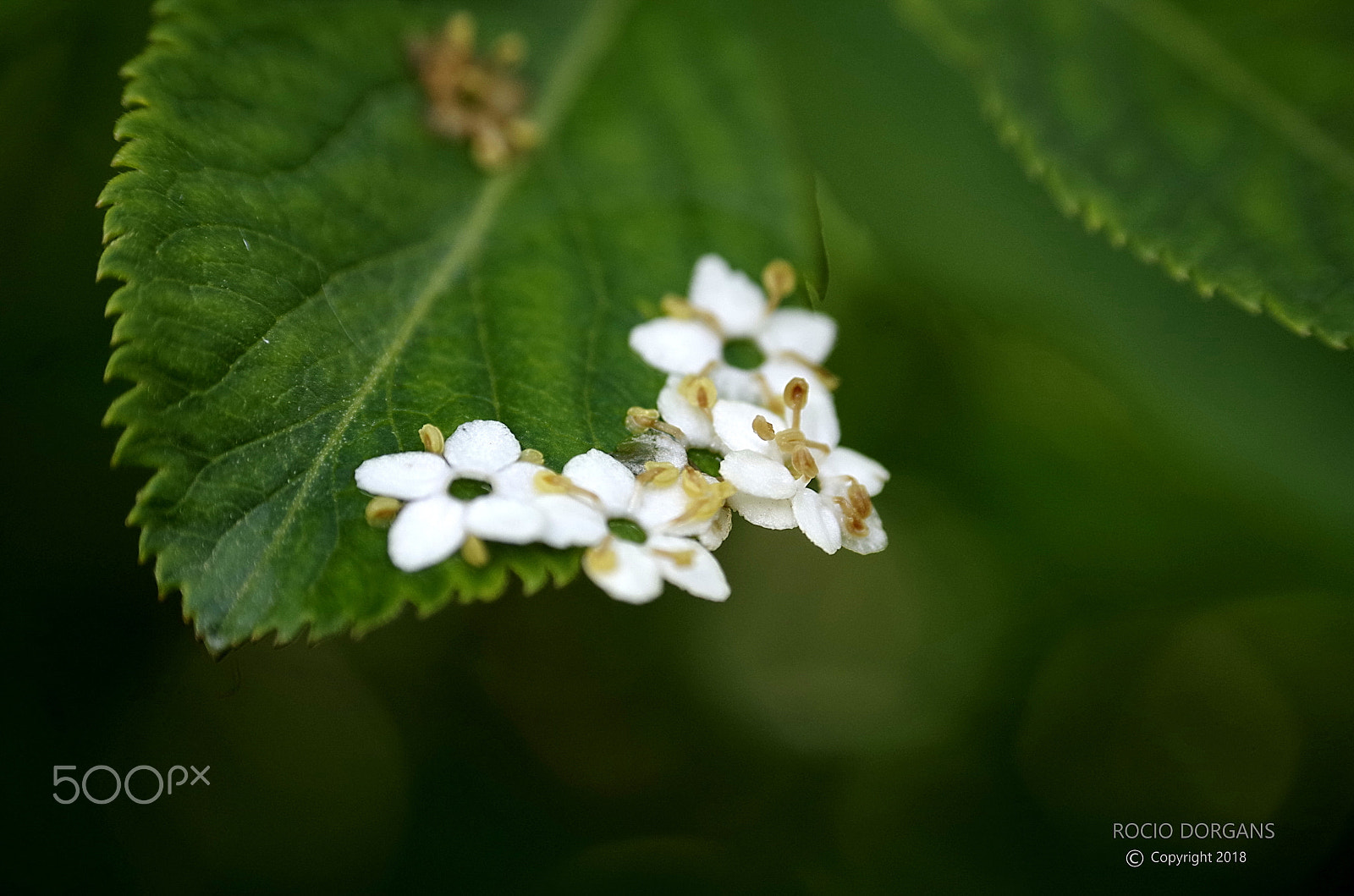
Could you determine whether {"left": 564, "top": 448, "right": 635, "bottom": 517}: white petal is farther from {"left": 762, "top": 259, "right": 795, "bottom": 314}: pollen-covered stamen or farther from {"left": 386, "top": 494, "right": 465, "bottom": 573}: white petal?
{"left": 762, "top": 259, "right": 795, "bottom": 314}: pollen-covered stamen

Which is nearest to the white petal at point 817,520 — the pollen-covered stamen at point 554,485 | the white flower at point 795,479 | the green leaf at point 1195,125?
the white flower at point 795,479

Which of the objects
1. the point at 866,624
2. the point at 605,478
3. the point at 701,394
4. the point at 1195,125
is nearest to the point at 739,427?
the point at 701,394

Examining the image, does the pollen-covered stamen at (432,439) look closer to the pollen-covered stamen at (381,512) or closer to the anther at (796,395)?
the pollen-covered stamen at (381,512)

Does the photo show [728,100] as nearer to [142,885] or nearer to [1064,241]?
[1064,241]

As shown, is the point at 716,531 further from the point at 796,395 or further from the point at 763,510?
the point at 796,395

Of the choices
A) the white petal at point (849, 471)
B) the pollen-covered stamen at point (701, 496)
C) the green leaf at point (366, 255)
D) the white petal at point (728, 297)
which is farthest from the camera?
the white petal at point (728, 297)

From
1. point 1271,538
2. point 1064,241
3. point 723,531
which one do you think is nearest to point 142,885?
point 723,531
